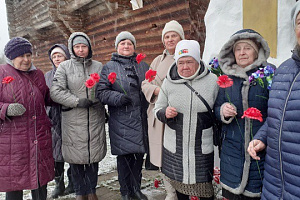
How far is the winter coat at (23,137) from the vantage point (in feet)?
7.73

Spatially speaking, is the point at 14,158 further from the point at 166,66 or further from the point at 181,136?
the point at 166,66

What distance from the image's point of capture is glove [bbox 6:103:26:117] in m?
2.27

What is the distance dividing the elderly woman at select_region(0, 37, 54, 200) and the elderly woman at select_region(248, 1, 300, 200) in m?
1.99

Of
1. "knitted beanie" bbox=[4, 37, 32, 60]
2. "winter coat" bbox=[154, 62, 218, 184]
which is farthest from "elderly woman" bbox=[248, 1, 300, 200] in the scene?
"knitted beanie" bbox=[4, 37, 32, 60]

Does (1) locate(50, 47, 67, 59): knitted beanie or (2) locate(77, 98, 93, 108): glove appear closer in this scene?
(2) locate(77, 98, 93, 108): glove

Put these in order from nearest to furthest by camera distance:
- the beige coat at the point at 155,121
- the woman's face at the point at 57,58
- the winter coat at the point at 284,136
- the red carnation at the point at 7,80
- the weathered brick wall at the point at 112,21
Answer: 1. the winter coat at the point at 284,136
2. the red carnation at the point at 7,80
3. the beige coat at the point at 155,121
4. the woman's face at the point at 57,58
5. the weathered brick wall at the point at 112,21

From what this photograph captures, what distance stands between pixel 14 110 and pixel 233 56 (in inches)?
78.7

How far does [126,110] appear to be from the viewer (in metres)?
2.83

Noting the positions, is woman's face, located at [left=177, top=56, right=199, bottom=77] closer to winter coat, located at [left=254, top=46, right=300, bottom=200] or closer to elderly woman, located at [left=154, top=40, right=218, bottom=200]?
elderly woman, located at [left=154, top=40, right=218, bottom=200]

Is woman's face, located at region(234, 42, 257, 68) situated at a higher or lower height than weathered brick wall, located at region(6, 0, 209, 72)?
lower

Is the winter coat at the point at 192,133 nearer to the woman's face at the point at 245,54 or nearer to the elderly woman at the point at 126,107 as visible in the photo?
the woman's face at the point at 245,54

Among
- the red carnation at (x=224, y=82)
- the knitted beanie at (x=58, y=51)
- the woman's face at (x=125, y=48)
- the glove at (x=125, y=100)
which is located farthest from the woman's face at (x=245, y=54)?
the knitted beanie at (x=58, y=51)

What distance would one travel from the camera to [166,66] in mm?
2781

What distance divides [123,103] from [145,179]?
180cm
